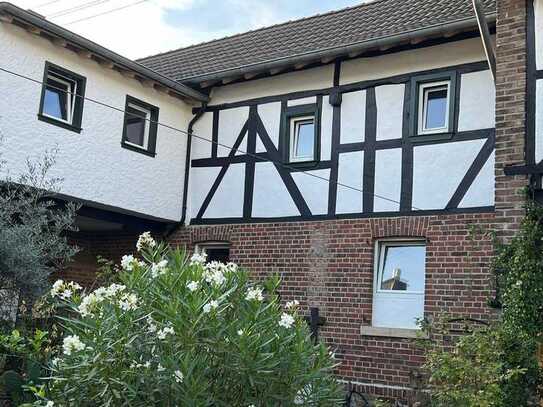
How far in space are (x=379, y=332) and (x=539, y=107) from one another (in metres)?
3.70

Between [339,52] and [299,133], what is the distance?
159cm

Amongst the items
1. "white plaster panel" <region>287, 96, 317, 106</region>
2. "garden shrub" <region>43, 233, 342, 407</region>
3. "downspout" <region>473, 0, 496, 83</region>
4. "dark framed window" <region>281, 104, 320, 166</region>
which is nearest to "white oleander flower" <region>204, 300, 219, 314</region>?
"garden shrub" <region>43, 233, 342, 407</region>

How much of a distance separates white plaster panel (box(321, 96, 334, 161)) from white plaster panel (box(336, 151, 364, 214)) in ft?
0.91

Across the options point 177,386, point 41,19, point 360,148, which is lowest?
point 177,386

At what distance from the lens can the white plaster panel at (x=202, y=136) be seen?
1210cm

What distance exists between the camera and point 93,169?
34.6 ft

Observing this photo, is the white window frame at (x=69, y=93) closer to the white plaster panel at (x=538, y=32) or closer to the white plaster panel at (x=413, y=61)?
the white plaster panel at (x=413, y=61)

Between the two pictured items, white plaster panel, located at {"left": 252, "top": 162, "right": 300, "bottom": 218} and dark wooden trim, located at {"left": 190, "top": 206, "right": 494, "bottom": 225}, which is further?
white plaster panel, located at {"left": 252, "top": 162, "right": 300, "bottom": 218}

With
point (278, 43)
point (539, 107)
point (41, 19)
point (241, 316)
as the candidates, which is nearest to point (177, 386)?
point (241, 316)

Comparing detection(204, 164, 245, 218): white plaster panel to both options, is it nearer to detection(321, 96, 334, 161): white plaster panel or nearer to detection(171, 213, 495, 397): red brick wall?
detection(171, 213, 495, 397): red brick wall

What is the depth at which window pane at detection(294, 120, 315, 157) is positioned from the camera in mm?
10984

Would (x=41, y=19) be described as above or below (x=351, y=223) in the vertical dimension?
above

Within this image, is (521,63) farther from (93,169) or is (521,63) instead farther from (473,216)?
(93,169)

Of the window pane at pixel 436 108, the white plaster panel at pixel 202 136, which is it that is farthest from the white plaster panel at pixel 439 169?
the white plaster panel at pixel 202 136
